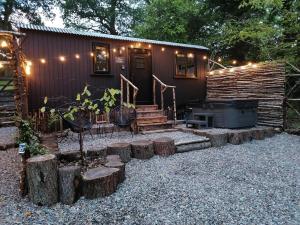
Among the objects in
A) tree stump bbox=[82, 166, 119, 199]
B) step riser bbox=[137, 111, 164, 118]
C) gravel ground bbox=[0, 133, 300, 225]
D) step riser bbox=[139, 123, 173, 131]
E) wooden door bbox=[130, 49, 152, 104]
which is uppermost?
wooden door bbox=[130, 49, 152, 104]

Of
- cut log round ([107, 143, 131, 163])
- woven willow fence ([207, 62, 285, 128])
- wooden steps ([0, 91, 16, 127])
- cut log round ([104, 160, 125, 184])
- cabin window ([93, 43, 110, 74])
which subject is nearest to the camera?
cut log round ([104, 160, 125, 184])

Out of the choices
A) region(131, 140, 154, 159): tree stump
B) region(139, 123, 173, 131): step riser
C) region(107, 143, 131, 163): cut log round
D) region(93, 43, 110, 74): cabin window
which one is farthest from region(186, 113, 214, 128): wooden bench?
region(93, 43, 110, 74): cabin window

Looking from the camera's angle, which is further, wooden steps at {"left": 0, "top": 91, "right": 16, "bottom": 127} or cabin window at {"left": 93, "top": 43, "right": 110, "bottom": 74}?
wooden steps at {"left": 0, "top": 91, "right": 16, "bottom": 127}

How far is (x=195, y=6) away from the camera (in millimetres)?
14789

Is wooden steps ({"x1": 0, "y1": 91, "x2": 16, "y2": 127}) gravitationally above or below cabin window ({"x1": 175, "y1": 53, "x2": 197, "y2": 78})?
below

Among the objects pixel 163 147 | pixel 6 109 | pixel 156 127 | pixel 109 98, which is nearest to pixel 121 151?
pixel 163 147

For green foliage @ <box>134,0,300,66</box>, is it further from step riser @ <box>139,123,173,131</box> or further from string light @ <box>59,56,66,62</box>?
string light @ <box>59,56,66,62</box>

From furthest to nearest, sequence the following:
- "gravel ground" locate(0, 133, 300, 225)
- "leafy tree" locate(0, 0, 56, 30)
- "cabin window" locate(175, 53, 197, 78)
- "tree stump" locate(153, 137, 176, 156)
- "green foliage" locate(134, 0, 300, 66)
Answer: "leafy tree" locate(0, 0, 56, 30) < "cabin window" locate(175, 53, 197, 78) < "green foliage" locate(134, 0, 300, 66) < "tree stump" locate(153, 137, 176, 156) < "gravel ground" locate(0, 133, 300, 225)

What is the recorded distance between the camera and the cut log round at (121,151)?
4809 mm

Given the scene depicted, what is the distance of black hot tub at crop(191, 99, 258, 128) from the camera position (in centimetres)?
709

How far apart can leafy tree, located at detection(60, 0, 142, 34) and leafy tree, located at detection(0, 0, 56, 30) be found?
146 centimetres

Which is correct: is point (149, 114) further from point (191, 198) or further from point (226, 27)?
point (226, 27)

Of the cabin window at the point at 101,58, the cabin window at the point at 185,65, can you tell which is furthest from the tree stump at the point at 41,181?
the cabin window at the point at 185,65

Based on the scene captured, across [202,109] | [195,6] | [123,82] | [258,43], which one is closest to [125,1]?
[195,6]
